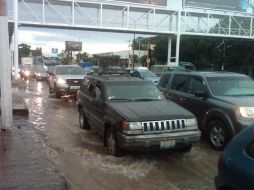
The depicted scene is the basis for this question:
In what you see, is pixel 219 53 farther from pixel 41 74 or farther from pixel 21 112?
pixel 21 112

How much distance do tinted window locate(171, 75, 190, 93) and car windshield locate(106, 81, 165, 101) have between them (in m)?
1.50

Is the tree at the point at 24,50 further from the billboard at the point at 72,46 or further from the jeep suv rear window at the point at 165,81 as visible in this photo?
the jeep suv rear window at the point at 165,81

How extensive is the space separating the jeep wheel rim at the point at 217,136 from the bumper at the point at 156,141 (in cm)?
132

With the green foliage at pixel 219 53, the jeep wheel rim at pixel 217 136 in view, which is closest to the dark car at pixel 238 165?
the jeep wheel rim at pixel 217 136

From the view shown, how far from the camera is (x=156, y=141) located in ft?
24.8

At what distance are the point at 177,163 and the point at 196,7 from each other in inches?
1902

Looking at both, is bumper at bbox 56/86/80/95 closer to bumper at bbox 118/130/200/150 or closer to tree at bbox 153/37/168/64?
bumper at bbox 118/130/200/150

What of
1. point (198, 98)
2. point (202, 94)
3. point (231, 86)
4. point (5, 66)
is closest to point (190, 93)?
point (198, 98)

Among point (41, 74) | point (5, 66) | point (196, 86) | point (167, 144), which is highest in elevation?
point (5, 66)

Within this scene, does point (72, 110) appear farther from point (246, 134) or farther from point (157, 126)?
point (246, 134)

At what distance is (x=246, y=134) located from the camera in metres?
4.02

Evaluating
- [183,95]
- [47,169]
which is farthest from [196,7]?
[47,169]

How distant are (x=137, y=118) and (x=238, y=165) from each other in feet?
12.7

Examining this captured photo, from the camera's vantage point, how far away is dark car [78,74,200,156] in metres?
7.58
